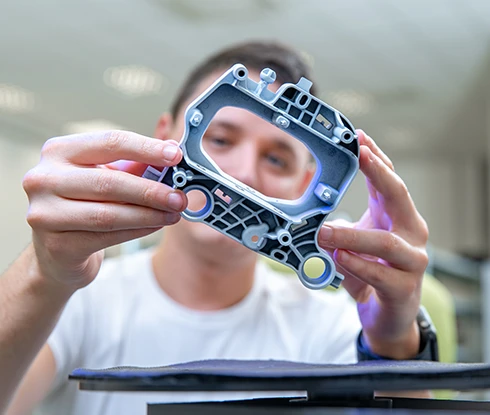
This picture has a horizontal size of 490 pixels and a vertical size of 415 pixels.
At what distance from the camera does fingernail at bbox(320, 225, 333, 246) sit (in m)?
0.56

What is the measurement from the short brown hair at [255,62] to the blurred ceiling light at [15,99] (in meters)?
4.55

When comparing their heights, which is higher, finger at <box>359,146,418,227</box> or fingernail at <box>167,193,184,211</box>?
finger at <box>359,146,418,227</box>

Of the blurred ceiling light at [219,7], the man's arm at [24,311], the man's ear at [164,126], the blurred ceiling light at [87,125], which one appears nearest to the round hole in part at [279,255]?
the man's arm at [24,311]

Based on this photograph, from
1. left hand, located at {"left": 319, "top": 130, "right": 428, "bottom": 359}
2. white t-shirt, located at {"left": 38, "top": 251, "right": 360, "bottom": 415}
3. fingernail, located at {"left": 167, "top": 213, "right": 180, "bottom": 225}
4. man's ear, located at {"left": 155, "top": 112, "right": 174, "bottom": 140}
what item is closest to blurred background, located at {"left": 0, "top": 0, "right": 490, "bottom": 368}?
white t-shirt, located at {"left": 38, "top": 251, "right": 360, "bottom": 415}

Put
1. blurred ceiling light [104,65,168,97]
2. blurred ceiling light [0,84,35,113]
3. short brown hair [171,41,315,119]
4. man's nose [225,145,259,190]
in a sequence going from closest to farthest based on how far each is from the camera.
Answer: man's nose [225,145,259,190] → short brown hair [171,41,315,119] → blurred ceiling light [104,65,168,97] → blurred ceiling light [0,84,35,113]

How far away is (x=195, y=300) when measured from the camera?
42.2 inches

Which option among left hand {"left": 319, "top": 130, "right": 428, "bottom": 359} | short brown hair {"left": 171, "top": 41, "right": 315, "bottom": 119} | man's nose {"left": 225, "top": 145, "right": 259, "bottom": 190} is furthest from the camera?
short brown hair {"left": 171, "top": 41, "right": 315, "bottom": 119}

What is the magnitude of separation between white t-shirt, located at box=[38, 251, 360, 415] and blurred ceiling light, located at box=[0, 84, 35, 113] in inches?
182

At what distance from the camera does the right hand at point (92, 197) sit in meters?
0.52

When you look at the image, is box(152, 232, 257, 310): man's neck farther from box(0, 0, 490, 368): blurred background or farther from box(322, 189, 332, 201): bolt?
box(0, 0, 490, 368): blurred background

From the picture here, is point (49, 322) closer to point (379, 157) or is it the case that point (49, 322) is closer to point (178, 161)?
point (178, 161)

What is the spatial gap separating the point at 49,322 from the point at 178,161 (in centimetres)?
29

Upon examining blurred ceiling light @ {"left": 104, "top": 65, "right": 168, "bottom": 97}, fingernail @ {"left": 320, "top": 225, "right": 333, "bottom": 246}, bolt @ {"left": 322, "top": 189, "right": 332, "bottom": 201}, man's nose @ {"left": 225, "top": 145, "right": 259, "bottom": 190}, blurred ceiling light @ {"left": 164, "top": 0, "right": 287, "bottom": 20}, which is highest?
blurred ceiling light @ {"left": 164, "top": 0, "right": 287, "bottom": 20}

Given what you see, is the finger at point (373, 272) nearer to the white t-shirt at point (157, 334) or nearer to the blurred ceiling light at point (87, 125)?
the white t-shirt at point (157, 334)
